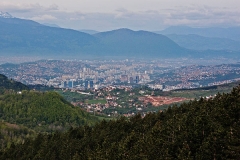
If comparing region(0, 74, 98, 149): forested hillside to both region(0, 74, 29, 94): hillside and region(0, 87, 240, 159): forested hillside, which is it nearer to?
region(0, 74, 29, 94): hillside

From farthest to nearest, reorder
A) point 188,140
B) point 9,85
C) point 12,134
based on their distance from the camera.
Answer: point 9,85 → point 12,134 → point 188,140

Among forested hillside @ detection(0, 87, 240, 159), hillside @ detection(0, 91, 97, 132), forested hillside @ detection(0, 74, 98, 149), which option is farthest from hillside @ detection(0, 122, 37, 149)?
forested hillside @ detection(0, 87, 240, 159)

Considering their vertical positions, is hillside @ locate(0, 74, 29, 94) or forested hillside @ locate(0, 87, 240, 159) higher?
forested hillside @ locate(0, 87, 240, 159)

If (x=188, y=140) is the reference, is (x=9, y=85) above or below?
below

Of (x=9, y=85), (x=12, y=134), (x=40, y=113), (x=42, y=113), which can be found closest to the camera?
(x=12, y=134)

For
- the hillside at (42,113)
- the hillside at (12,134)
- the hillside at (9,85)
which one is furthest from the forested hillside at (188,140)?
the hillside at (9,85)

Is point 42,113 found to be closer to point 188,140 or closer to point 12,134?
point 12,134

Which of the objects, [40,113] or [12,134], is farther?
[40,113]

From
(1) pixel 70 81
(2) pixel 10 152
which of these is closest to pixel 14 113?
(2) pixel 10 152

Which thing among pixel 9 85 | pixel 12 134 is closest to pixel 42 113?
pixel 12 134

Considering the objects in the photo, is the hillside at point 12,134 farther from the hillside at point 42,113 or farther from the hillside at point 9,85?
the hillside at point 9,85

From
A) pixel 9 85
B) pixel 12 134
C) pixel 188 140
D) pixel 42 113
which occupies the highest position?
pixel 188 140

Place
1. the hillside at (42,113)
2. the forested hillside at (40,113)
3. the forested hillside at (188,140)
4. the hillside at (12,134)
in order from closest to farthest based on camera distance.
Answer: the forested hillside at (188,140) → the hillside at (12,134) → the forested hillside at (40,113) → the hillside at (42,113)
